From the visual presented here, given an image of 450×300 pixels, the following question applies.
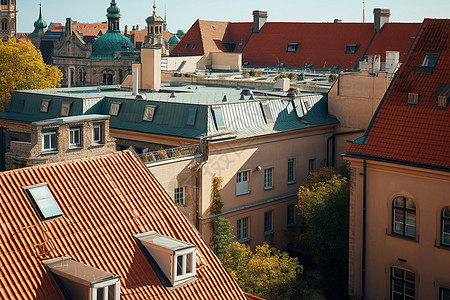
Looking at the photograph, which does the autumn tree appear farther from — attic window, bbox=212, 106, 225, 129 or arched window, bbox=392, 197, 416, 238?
arched window, bbox=392, 197, 416, 238

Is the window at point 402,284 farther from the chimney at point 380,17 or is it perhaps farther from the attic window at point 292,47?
the attic window at point 292,47

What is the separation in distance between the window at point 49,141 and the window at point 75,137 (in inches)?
31.6

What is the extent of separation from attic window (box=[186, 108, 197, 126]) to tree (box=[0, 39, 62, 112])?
121 feet

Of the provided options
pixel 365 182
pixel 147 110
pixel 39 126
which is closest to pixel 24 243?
pixel 39 126

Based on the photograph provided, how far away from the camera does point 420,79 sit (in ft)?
99.8

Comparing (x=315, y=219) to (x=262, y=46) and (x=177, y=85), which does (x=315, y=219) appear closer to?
(x=177, y=85)

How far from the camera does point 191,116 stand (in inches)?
1425

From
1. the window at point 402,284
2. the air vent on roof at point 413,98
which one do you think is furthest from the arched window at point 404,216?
the air vent on roof at point 413,98

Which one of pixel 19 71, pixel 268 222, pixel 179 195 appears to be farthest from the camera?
pixel 19 71

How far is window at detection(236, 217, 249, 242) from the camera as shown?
3661cm

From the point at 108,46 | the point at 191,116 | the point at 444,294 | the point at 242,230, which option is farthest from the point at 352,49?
the point at 444,294

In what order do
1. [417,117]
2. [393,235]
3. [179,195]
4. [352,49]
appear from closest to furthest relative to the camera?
[393,235]
[417,117]
[179,195]
[352,49]

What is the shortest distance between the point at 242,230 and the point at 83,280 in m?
22.7

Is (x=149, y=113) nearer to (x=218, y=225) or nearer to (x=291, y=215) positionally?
(x=218, y=225)
